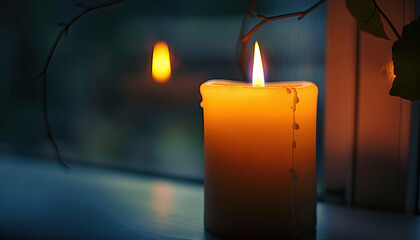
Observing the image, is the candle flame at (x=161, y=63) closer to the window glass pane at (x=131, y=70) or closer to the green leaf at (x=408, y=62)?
the window glass pane at (x=131, y=70)

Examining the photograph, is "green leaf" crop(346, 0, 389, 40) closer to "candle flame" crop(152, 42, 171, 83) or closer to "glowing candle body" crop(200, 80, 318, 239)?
"glowing candle body" crop(200, 80, 318, 239)

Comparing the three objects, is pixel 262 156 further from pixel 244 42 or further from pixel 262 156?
pixel 244 42

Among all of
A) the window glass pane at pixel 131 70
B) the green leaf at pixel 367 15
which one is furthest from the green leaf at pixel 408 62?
the window glass pane at pixel 131 70

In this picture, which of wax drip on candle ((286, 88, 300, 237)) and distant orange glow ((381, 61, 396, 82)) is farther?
distant orange glow ((381, 61, 396, 82))

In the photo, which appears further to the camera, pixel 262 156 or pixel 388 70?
pixel 388 70

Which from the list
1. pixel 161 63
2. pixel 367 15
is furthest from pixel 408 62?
pixel 161 63

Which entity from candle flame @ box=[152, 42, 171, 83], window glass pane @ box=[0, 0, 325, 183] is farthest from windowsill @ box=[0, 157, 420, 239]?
candle flame @ box=[152, 42, 171, 83]

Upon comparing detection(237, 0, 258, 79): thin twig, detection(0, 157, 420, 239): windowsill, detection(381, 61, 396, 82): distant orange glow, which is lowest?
detection(0, 157, 420, 239): windowsill

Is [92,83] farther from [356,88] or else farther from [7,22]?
[356,88]
